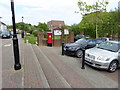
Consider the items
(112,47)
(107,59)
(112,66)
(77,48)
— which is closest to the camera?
(107,59)

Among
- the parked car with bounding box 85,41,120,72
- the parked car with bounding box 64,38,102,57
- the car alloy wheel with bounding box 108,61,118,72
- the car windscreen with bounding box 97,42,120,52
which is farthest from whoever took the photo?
the parked car with bounding box 64,38,102,57

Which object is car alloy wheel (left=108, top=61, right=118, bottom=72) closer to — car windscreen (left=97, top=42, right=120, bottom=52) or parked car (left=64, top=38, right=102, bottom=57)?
car windscreen (left=97, top=42, right=120, bottom=52)

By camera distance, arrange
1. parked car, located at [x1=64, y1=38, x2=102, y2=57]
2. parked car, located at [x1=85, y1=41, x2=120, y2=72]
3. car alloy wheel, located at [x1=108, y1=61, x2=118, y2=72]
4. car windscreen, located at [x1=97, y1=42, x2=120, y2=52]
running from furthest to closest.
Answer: parked car, located at [x1=64, y1=38, x2=102, y2=57] < car windscreen, located at [x1=97, y1=42, x2=120, y2=52] < car alloy wheel, located at [x1=108, y1=61, x2=118, y2=72] < parked car, located at [x1=85, y1=41, x2=120, y2=72]

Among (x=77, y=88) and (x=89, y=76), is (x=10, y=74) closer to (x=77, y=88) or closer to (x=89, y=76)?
(x=77, y=88)

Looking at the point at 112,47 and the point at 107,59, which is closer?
the point at 107,59

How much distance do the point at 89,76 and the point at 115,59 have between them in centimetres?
167

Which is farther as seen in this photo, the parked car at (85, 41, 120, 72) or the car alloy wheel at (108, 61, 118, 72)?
the car alloy wheel at (108, 61, 118, 72)

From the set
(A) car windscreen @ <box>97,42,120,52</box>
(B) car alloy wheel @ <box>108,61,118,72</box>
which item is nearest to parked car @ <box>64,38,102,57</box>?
(A) car windscreen @ <box>97,42,120,52</box>

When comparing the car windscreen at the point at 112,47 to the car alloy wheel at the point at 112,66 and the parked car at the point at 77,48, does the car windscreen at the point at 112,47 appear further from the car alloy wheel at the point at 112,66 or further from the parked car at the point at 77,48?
the parked car at the point at 77,48

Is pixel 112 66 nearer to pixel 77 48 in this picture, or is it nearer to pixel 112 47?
pixel 112 47

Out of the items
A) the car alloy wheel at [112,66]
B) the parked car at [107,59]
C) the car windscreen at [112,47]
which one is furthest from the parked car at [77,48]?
the car alloy wheel at [112,66]

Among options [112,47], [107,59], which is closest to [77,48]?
[112,47]

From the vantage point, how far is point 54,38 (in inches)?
506

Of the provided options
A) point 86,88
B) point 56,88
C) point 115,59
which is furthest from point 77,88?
point 115,59
